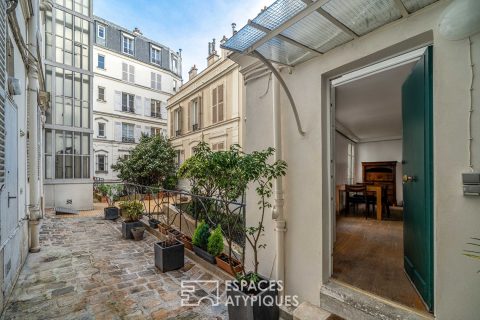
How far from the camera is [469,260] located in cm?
156

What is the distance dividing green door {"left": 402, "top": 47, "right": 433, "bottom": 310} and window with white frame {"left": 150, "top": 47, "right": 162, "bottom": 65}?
843 inches

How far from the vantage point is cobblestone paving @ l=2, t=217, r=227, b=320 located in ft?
8.42

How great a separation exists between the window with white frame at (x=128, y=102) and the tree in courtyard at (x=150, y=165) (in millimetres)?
6027

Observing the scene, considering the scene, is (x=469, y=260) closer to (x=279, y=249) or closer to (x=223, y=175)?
(x=279, y=249)

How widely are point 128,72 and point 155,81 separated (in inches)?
88.5

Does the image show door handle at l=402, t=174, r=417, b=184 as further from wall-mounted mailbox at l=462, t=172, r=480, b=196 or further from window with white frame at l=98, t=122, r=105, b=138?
window with white frame at l=98, t=122, r=105, b=138

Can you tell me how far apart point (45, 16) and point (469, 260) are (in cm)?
1286

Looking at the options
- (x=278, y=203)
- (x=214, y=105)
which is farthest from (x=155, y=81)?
(x=278, y=203)

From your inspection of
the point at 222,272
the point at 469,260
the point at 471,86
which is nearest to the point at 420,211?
the point at 469,260

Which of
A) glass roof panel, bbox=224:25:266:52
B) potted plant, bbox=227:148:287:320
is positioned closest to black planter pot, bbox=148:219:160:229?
potted plant, bbox=227:148:287:320

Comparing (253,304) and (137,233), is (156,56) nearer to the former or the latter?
(137,233)

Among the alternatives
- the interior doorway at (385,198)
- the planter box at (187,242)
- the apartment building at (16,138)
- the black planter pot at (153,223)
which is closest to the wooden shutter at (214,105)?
the interior doorway at (385,198)

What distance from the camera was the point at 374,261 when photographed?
305 cm

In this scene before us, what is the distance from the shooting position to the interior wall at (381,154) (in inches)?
326
